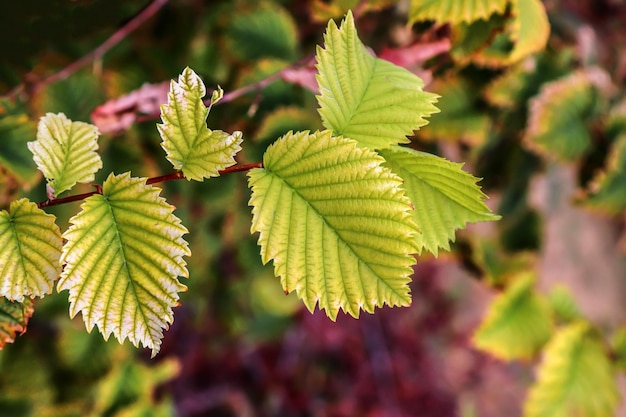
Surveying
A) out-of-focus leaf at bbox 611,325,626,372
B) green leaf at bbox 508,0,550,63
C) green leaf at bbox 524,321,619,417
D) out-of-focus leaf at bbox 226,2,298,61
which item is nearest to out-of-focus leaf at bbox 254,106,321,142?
out-of-focus leaf at bbox 226,2,298,61

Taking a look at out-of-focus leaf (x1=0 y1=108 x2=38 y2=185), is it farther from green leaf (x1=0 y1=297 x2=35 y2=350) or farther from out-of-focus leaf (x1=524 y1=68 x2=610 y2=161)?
out-of-focus leaf (x1=524 y1=68 x2=610 y2=161)

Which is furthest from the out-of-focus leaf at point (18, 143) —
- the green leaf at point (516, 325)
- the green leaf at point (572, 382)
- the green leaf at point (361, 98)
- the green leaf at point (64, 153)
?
the green leaf at point (572, 382)

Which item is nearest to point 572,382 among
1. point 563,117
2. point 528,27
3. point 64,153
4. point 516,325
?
point 516,325

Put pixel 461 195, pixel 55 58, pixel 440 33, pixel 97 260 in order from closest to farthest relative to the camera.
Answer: pixel 97 260, pixel 461 195, pixel 440 33, pixel 55 58

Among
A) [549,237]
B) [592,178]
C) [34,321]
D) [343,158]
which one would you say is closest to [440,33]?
[343,158]

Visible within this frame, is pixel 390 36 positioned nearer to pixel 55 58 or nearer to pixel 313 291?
pixel 55 58

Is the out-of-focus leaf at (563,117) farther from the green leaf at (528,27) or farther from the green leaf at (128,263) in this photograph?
the green leaf at (128,263)
